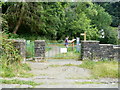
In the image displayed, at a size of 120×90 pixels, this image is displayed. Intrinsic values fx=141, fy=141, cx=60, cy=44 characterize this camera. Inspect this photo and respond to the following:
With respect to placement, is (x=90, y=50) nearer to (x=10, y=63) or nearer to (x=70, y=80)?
(x=70, y=80)

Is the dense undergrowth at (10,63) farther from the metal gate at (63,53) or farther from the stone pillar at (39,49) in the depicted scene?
the metal gate at (63,53)

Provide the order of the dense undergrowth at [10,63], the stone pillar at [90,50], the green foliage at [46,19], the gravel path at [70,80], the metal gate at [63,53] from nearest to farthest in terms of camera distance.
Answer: the gravel path at [70,80]
the dense undergrowth at [10,63]
the stone pillar at [90,50]
the metal gate at [63,53]
the green foliage at [46,19]

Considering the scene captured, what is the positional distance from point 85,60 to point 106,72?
6.00 feet

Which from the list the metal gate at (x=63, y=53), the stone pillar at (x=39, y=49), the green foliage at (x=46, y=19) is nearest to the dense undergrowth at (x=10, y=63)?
the stone pillar at (x=39, y=49)

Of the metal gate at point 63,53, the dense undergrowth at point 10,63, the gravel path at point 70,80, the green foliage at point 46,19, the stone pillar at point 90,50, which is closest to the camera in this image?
the gravel path at point 70,80

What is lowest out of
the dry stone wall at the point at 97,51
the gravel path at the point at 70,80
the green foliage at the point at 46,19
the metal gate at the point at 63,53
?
the gravel path at the point at 70,80

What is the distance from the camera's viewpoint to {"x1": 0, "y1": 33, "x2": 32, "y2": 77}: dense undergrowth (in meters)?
4.48

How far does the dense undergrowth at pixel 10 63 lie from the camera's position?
448cm

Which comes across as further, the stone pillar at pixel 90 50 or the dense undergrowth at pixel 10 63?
the stone pillar at pixel 90 50

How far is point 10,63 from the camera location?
16.8ft

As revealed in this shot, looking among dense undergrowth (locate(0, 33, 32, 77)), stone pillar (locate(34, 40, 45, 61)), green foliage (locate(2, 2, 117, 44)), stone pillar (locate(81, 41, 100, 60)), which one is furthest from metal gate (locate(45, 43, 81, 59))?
green foliage (locate(2, 2, 117, 44))

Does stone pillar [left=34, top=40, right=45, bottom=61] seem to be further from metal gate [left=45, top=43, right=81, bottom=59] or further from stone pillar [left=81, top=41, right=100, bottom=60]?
stone pillar [left=81, top=41, right=100, bottom=60]

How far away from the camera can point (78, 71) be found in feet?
16.6

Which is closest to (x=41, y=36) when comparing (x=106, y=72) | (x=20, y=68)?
(x=20, y=68)
